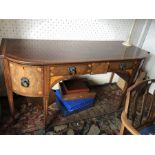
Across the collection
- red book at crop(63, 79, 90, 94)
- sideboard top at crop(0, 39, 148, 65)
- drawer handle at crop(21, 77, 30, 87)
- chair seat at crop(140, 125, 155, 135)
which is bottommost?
red book at crop(63, 79, 90, 94)

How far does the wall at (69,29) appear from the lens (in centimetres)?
157

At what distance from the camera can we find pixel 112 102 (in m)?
2.16

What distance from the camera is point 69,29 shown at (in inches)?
68.9

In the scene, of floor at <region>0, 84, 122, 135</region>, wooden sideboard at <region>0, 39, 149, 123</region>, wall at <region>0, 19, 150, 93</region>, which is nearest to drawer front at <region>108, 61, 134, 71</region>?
wooden sideboard at <region>0, 39, 149, 123</region>

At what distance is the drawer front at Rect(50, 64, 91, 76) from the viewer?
132 cm

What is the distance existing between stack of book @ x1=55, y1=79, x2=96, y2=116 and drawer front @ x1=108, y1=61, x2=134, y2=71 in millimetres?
437

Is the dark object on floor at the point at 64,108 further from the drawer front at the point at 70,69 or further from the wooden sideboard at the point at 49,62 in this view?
the drawer front at the point at 70,69

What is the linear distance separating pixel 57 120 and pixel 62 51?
2.56 ft

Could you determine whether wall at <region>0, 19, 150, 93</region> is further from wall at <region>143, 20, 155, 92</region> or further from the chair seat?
the chair seat

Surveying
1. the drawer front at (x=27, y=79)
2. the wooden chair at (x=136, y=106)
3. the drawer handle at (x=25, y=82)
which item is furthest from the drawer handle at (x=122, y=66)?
the drawer handle at (x=25, y=82)

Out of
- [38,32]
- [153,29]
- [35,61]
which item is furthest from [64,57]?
[153,29]

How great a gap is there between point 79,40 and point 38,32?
466 mm

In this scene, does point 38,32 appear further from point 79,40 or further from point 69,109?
point 69,109

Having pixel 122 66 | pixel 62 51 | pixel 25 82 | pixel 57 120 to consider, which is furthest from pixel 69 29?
pixel 57 120
